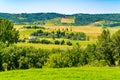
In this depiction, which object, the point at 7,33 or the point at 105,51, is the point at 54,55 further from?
the point at 7,33

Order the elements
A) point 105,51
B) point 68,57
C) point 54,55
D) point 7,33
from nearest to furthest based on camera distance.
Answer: point 7,33, point 54,55, point 105,51, point 68,57

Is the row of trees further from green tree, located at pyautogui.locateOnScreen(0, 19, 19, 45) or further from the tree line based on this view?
green tree, located at pyautogui.locateOnScreen(0, 19, 19, 45)

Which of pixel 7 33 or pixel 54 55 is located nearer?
pixel 7 33

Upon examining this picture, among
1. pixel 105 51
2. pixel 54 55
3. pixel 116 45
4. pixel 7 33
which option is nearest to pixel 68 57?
pixel 54 55

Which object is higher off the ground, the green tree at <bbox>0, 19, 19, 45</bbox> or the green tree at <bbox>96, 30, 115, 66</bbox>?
the green tree at <bbox>0, 19, 19, 45</bbox>

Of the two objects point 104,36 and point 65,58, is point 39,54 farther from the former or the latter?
point 104,36

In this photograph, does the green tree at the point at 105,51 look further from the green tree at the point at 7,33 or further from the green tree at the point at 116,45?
the green tree at the point at 7,33

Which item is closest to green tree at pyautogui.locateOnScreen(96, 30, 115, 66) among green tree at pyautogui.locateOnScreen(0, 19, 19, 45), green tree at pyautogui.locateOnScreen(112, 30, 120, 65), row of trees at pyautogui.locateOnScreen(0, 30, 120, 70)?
row of trees at pyautogui.locateOnScreen(0, 30, 120, 70)

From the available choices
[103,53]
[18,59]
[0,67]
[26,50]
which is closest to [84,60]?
[103,53]

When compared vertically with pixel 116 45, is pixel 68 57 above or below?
below

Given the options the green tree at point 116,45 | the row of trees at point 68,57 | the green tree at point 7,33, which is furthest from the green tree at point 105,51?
the green tree at point 7,33

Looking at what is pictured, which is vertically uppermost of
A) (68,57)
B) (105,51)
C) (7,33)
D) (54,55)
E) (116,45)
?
(7,33)

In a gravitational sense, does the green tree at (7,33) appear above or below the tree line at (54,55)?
above

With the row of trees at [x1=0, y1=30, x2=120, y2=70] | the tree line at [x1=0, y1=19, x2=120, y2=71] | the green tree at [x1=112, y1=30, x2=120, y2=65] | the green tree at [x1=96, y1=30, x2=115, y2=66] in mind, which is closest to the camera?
the tree line at [x1=0, y1=19, x2=120, y2=71]
